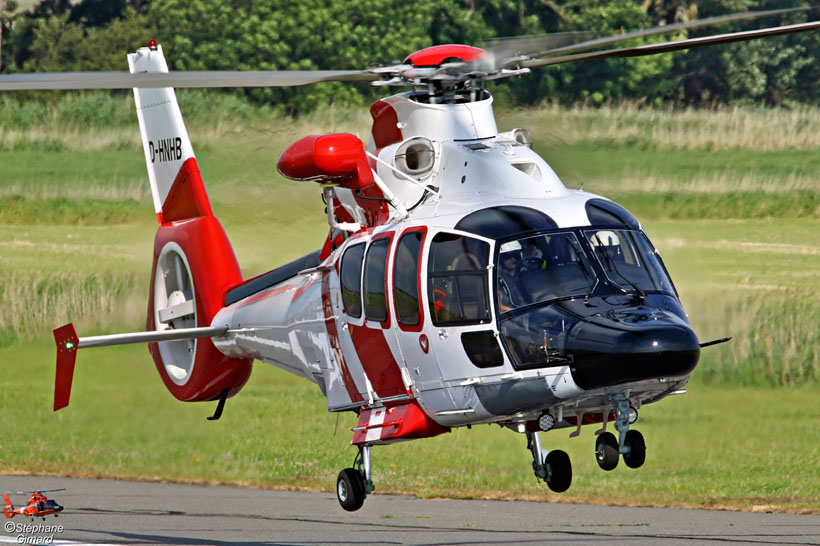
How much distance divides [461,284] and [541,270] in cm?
71

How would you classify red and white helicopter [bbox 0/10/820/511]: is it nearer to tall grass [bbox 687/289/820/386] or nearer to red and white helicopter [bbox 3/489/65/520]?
red and white helicopter [bbox 3/489/65/520]

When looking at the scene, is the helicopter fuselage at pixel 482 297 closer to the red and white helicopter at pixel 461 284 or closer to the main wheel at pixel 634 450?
the red and white helicopter at pixel 461 284

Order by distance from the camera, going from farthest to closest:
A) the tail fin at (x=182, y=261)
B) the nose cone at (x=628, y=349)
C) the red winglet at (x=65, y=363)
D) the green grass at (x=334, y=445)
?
the green grass at (x=334, y=445) < the tail fin at (x=182, y=261) < the red winglet at (x=65, y=363) < the nose cone at (x=628, y=349)

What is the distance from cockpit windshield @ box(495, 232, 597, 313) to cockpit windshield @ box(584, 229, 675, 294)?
0.60 ft

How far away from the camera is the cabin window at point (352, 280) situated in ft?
39.3

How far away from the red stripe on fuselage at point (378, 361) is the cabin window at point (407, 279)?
0.46 metres

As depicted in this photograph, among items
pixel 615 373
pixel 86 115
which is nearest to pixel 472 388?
pixel 615 373

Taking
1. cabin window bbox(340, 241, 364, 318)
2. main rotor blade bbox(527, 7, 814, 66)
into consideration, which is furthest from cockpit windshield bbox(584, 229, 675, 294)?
cabin window bbox(340, 241, 364, 318)

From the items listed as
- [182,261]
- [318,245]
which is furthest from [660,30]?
[318,245]

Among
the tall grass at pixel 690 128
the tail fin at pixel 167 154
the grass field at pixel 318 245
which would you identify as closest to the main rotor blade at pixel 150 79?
the tail fin at pixel 167 154

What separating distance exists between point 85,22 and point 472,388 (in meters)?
37.3

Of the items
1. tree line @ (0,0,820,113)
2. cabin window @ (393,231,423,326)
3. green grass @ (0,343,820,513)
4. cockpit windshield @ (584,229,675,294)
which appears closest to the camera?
cockpit windshield @ (584,229,675,294)

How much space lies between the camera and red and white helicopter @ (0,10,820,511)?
1024 centimetres

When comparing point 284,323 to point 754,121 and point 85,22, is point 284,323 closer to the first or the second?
point 754,121
